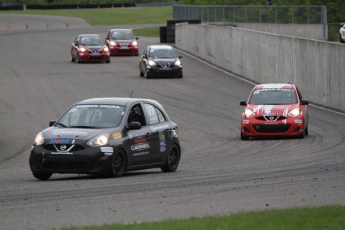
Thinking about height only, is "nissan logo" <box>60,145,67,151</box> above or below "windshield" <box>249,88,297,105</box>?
above

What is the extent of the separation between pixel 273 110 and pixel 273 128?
0.55m

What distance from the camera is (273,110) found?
2444 centimetres

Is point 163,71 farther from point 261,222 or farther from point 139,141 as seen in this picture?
point 261,222

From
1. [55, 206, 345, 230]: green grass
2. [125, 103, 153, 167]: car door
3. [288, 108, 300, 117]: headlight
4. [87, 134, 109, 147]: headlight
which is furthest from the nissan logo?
[288, 108, 300, 117]: headlight

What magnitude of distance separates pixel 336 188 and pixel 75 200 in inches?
156

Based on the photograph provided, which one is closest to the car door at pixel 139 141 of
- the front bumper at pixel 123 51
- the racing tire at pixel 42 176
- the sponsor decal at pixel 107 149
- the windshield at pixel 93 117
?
the windshield at pixel 93 117

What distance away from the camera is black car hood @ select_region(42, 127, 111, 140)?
48.8 ft

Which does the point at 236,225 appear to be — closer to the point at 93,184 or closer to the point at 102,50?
the point at 93,184

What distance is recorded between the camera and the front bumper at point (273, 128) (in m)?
24.1

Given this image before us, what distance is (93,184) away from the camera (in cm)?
1392

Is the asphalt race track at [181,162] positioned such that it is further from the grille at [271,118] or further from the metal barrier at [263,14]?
the metal barrier at [263,14]

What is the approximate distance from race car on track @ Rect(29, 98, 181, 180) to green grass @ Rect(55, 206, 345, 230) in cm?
489

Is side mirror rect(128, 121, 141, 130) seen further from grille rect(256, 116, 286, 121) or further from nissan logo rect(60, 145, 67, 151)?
grille rect(256, 116, 286, 121)

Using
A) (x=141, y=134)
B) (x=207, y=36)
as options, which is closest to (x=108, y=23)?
(x=207, y=36)
